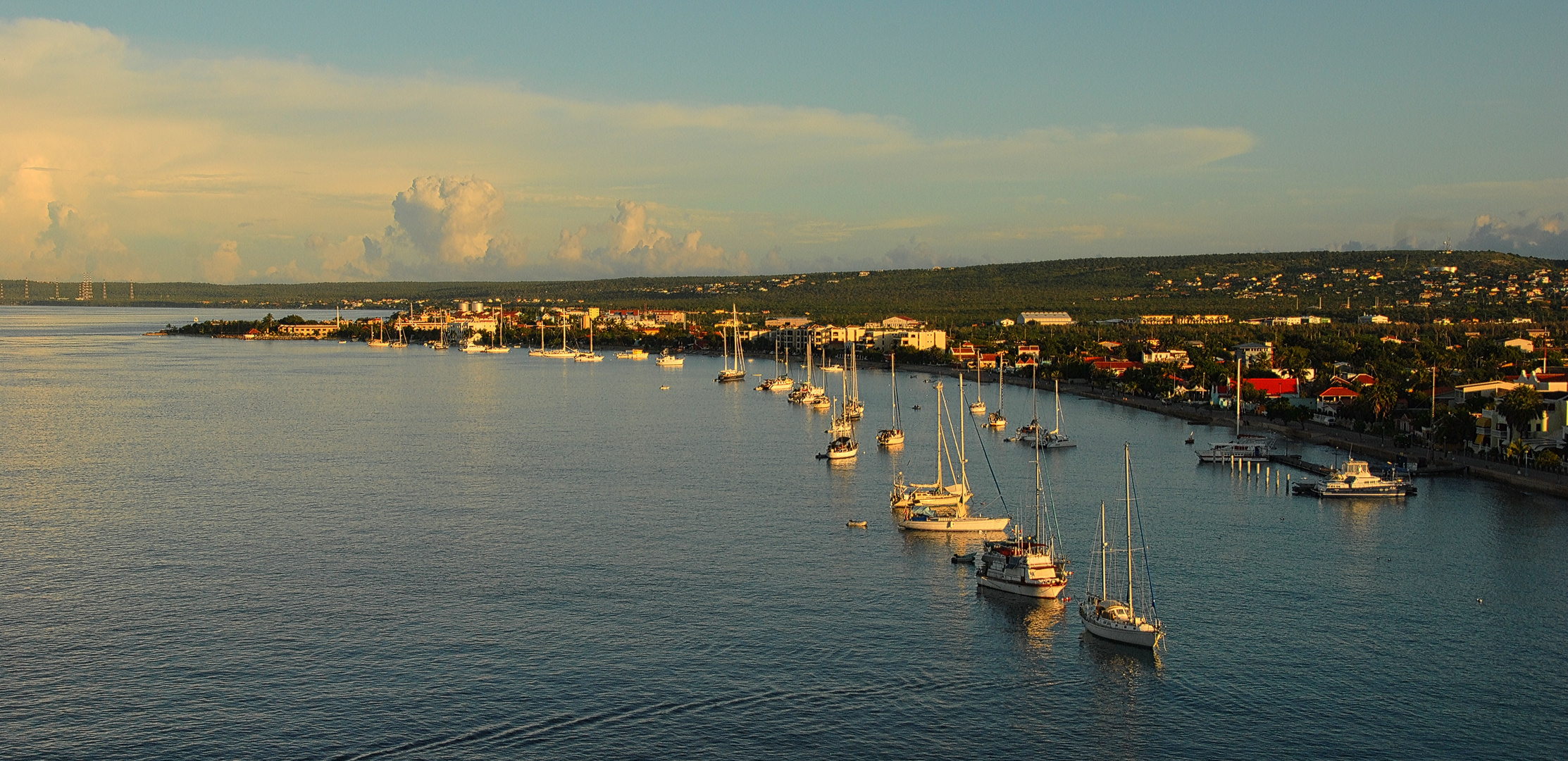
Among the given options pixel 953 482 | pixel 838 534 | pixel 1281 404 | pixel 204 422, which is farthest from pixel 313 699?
pixel 1281 404

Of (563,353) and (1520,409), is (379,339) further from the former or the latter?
(1520,409)

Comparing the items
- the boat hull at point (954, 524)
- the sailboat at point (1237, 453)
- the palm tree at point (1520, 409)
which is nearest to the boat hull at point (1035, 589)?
the boat hull at point (954, 524)

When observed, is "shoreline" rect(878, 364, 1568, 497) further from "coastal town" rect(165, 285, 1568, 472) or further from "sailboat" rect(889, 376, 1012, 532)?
"sailboat" rect(889, 376, 1012, 532)

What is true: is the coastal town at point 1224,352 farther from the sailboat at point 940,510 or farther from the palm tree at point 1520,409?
the sailboat at point 940,510

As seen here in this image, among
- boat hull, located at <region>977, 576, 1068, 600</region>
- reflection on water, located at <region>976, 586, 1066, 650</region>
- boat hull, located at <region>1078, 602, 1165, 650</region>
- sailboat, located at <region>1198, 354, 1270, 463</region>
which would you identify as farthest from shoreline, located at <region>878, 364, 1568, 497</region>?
boat hull, located at <region>1078, 602, 1165, 650</region>

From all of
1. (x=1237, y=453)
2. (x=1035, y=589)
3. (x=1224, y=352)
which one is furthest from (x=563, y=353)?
(x=1035, y=589)

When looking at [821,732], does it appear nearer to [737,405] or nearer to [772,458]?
[772,458]

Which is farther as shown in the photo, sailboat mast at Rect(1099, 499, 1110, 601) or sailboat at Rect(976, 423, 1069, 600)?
sailboat at Rect(976, 423, 1069, 600)
